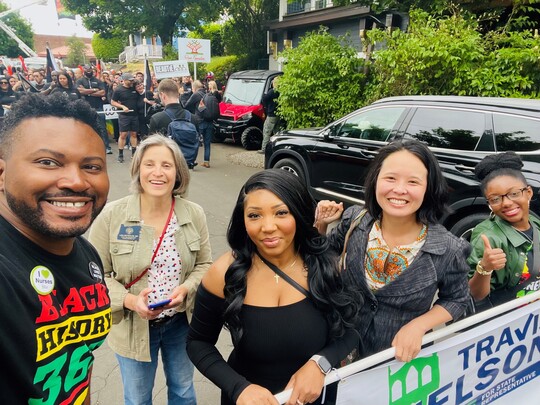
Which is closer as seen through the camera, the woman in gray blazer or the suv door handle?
the woman in gray blazer

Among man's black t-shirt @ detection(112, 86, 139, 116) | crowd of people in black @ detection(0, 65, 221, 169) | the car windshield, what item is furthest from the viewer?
the car windshield

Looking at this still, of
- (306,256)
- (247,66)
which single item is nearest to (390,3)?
(306,256)

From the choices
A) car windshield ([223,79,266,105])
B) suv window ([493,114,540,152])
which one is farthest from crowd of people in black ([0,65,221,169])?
suv window ([493,114,540,152])

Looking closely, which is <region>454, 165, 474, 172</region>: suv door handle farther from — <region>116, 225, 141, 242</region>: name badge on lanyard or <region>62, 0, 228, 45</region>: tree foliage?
<region>62, 0, 228, 45</region>: tree foliage

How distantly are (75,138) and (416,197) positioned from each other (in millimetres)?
1289

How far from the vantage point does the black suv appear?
370cm

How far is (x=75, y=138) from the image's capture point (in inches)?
42.9

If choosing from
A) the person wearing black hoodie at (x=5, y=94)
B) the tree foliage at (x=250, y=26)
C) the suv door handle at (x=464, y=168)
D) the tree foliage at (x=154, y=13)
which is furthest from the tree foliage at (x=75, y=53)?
the suv door handle at (x=464, y=168)

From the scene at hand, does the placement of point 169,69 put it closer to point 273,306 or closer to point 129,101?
point 129,101

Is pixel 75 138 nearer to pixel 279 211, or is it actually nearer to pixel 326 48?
pixel 279 211

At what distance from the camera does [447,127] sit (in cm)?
427

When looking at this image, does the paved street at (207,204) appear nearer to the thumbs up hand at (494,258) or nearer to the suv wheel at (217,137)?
the suv wheel at (217,137)

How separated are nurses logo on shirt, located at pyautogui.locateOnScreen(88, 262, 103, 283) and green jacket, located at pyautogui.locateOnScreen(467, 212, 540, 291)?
5.73ft

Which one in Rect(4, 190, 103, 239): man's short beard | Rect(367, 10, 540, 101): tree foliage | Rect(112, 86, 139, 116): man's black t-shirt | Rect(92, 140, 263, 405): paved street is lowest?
Rect(92, 140, 263, 405): paved street
